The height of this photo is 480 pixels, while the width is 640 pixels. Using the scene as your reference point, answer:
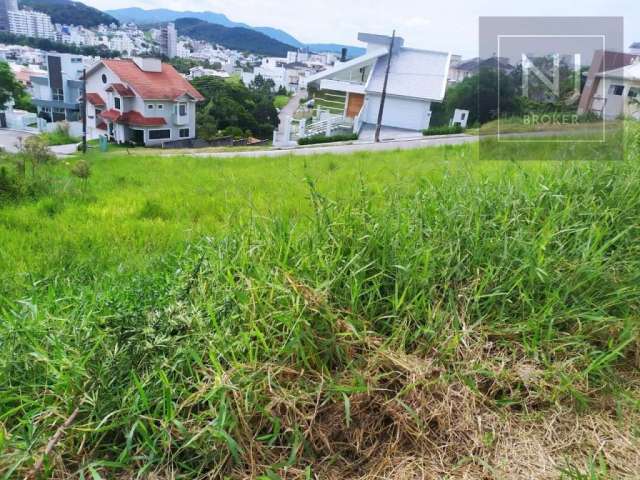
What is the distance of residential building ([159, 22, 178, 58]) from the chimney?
118 feet

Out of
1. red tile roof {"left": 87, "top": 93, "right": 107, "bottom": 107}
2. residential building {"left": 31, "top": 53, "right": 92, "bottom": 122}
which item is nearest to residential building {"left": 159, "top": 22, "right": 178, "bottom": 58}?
residential building {"left": 31, "top": 53, "right": 92, "bottom": 122}

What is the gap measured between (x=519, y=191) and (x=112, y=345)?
2.17m

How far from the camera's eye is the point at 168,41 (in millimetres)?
64938

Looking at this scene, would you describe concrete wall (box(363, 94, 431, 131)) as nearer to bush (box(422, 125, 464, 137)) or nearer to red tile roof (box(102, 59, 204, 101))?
bush (box(422, 125, 464, 137))

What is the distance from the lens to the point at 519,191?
2.44m

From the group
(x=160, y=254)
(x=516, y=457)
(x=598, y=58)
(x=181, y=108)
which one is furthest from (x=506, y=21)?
(x=181, y=108)

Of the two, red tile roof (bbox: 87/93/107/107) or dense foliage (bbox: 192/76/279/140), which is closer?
red tile roof (bbox: 87/93/107/107)

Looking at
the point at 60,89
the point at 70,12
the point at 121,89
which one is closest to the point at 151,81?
the point at 121,89

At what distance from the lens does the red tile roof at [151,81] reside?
2933 centimetres

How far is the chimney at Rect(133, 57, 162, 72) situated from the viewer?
30.4 meters

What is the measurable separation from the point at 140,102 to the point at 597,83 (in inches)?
1103

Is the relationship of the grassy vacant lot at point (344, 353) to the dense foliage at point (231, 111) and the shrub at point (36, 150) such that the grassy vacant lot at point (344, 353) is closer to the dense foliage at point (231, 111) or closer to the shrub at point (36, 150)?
the shrub at point (36, 150)

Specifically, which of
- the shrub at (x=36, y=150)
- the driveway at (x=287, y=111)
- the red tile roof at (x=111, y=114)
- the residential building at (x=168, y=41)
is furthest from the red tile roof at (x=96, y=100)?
the residential building at (x=168, y=41)

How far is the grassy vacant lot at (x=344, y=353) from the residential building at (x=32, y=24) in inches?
4390
